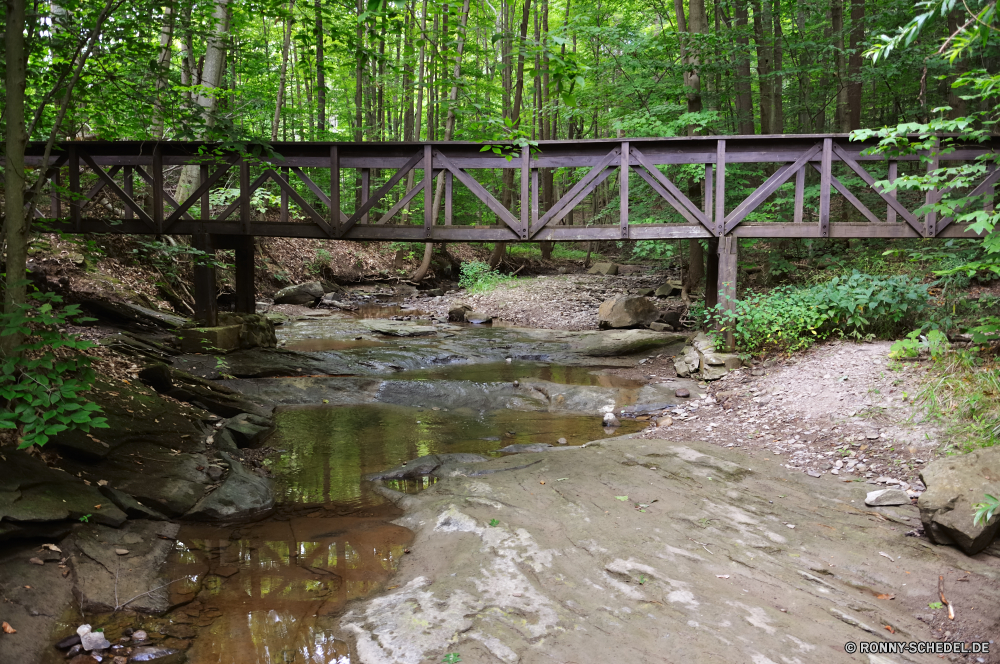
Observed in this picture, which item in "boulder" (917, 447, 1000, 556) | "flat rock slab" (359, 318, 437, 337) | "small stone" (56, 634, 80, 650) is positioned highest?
"flat rock slab" (359, 318, 437, 337)

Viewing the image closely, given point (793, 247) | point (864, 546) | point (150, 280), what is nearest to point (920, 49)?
point (793, 247)

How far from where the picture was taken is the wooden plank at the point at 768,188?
9984 millimetres

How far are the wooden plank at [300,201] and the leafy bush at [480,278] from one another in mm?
9855

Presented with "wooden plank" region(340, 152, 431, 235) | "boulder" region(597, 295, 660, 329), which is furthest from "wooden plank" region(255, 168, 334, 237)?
"boulder" region(597, 295, 660, 329)

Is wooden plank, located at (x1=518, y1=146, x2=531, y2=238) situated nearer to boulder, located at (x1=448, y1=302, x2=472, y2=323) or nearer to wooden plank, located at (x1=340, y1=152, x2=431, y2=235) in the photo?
wooden plank, located at (x1=340, y1=152, x2=431, y2=235)

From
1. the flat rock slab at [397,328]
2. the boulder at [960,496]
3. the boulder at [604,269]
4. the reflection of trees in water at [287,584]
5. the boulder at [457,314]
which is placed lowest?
the reflection of trees in water at [287,584]

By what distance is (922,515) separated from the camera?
177 inches

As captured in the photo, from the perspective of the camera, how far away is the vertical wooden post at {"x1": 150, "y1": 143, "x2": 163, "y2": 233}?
10586 mm

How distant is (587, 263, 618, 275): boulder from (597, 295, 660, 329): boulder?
31.1 feet

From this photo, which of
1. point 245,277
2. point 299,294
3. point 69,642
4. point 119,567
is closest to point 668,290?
point 299,294

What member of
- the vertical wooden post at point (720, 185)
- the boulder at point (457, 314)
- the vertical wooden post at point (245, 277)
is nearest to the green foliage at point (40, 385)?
the vertical wooden post at point (245, 277)

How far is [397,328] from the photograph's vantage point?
14.9 m

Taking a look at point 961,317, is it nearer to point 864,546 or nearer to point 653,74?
point 864,546

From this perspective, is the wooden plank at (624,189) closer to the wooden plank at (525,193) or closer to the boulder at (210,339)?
the wooden plank at (525,193)
